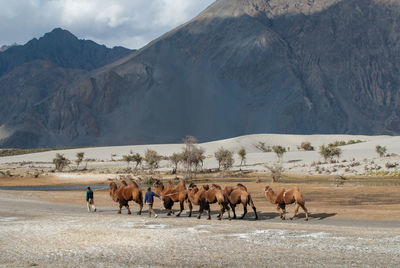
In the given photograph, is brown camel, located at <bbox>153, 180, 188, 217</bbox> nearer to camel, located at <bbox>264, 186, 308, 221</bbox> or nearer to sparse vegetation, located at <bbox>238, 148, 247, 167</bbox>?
camel, located at <bbox>264, 186, 308, 221</bbox>

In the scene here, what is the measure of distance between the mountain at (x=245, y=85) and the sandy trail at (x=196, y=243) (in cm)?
12724

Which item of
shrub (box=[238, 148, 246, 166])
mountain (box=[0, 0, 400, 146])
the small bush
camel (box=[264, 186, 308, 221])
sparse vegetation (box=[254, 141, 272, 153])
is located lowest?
camel (box=[264, 186, 308, 221])

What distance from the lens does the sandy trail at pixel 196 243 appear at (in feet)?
35.8

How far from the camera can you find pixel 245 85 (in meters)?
162

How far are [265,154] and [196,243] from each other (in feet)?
215

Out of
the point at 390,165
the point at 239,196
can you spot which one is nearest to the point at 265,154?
the point at 390,165

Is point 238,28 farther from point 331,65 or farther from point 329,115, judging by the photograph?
point 329,115

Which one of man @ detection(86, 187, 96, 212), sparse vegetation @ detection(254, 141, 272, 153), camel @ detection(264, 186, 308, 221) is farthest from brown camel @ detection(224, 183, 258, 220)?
sparse vegetation @ detection(254, 141, 272, 153)

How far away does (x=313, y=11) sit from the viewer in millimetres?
179250

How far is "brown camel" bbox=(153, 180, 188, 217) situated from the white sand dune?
3486 centimetres

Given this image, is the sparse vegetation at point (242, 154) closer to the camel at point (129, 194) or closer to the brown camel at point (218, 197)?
the camel at point (129, 194)

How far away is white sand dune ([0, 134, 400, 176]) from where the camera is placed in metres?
63.2

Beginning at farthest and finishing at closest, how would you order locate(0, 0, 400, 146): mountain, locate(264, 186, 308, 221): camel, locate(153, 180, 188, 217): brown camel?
locate(0, 0, 400, 146): mountain
locate(153, 180, 188, 217): brown camel
locate(264, 186, 308, 221): camel

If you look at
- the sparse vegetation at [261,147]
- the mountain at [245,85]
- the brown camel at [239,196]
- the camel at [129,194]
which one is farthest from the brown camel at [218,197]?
the mountain at [245,85]
